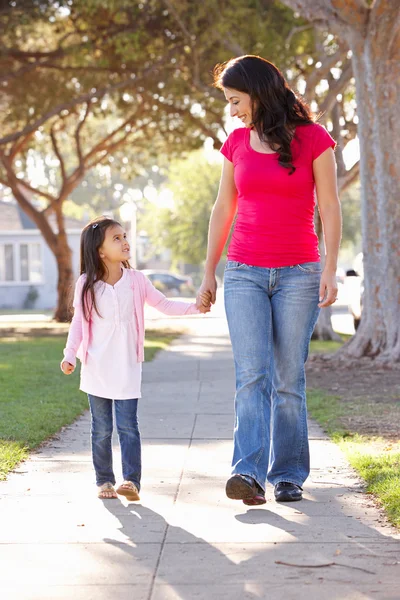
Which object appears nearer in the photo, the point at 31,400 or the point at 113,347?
the point at 113,347

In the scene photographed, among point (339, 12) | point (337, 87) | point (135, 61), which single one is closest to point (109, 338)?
point (339, 12)

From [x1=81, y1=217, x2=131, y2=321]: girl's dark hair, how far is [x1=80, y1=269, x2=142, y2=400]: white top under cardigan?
37 millimetres

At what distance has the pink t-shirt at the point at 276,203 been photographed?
524cm

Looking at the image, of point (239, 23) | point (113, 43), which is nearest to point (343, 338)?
point (239, 23)

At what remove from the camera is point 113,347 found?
563 cm

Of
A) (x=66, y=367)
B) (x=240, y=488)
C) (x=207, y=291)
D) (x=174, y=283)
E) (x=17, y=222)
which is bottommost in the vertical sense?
(x=174, y=283)

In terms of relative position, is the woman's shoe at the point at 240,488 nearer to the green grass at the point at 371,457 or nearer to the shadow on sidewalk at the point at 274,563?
the shadow on sidewalk at the point at 274,563

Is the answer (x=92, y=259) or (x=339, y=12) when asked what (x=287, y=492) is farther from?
(x=339, y=12)

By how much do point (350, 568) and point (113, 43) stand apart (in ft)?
65.1

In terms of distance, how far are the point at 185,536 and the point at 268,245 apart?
1.48m

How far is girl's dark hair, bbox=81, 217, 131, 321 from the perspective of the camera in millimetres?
5637

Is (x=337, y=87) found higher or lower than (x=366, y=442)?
higher

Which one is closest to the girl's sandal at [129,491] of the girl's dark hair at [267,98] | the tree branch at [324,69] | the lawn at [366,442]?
the lawn at [366,442]

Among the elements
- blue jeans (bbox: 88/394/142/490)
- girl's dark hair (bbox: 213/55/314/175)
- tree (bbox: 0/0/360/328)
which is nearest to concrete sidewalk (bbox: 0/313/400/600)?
blue jeans (bbox: 88/394/142/490)
